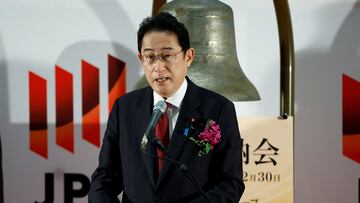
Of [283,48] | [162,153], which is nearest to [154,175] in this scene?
[162,153]

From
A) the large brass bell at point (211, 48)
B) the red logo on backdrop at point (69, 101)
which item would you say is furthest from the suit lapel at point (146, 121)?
the red logo on backdrop at point (69, 101)

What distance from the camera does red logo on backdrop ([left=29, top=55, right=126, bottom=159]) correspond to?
1.97 meters

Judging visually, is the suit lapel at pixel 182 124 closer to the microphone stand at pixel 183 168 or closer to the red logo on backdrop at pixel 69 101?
the microphone stand at pixel 183 168

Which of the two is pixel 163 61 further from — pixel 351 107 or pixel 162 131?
pixel 351 107

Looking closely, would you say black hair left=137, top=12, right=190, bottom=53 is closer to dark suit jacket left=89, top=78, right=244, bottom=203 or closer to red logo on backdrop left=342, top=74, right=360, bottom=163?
dark suit jacket left=89, top=78, right=244, bottom=203

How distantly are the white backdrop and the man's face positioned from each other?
109 centimetres

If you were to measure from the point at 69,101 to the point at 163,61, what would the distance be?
118 cm

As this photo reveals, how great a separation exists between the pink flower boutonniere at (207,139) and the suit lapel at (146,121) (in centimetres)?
6

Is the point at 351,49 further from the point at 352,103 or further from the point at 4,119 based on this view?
the point at 4,119

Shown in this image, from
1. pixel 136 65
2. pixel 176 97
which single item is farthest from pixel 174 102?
pixel 136 65

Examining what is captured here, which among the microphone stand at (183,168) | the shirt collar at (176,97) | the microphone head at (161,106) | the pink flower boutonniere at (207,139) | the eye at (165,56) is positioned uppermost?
the eye at (165,56)

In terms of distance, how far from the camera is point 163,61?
855mm

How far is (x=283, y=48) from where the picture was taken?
1.51 m

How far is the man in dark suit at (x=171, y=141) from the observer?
0.84m
